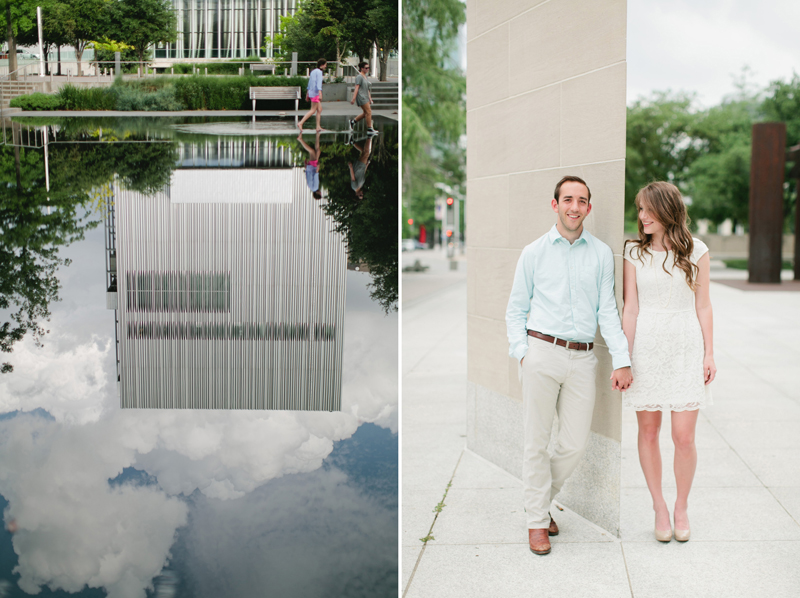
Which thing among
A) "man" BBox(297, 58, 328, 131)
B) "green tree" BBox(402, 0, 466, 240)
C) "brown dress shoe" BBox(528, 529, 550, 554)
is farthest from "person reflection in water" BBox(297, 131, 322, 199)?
"green tree" BBox(402, 0, 466, 240)

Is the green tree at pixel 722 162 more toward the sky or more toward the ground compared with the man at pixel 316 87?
more toward the sky

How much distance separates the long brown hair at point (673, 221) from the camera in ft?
11.7

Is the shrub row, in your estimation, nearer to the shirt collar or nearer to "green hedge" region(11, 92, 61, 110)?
"green hedge" region(11, 92, 61, 110)

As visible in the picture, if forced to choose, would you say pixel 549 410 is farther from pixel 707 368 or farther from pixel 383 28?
pixel 383 28

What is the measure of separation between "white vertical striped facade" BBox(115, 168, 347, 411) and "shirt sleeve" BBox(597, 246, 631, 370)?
151 cm

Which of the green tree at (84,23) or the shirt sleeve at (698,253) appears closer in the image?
the green tree at (84,23)

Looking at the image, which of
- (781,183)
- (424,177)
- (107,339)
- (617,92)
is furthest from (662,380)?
(781,183)

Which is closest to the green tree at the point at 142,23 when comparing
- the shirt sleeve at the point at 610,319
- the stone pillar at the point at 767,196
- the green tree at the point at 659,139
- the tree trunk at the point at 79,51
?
the tree trunk at the point at 79,51

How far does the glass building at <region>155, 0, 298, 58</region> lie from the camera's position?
3.01 meters

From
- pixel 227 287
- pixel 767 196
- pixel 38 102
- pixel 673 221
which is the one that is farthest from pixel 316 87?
pixel 767 196

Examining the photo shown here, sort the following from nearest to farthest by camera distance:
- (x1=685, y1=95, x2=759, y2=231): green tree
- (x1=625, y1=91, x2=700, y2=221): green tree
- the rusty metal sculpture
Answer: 1. the rusty metal sculpture
2. (x1=685, y1=95, x2=759, y2=231): green tree
3. (x1=625, y1=91, x2=700, y2=221): green tree

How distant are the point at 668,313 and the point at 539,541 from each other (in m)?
1.46

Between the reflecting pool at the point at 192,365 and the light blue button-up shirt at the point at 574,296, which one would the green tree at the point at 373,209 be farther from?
the light blue button-up shirt at the point at 574,296

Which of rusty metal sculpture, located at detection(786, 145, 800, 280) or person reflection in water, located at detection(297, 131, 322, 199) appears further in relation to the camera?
rusty metal sculpture, located at detection(786, 145, 800, 280)
